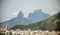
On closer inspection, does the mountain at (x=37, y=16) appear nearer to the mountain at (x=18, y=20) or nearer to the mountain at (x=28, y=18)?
the mountain at (x=28, y=18)

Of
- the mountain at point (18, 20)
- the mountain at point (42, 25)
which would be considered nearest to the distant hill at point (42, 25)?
the mountain at point (42, 25)

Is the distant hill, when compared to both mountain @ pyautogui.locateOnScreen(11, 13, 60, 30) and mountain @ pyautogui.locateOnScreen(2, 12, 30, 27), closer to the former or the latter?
mountain @ pyautogui.locateOnScreen(11, 13, 60, 30)

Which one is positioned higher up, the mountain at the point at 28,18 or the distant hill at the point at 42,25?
the mountain at the point at 28,18

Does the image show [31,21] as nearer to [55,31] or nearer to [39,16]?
[39,16]

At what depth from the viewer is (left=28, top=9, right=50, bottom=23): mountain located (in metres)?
2.63

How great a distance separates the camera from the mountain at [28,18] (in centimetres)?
264

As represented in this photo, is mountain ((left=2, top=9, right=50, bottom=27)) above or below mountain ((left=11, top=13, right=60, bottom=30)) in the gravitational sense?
above

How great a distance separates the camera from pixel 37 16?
2.65m

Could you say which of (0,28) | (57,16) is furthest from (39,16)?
(0,28)

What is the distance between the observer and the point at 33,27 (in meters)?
2.62

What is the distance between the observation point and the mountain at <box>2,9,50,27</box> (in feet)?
8.66

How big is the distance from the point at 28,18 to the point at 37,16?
0.18m

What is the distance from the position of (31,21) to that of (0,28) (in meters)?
0.64

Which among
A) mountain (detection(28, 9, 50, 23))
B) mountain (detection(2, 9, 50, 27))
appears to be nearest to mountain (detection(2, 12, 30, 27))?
mountain (detection(2, 9, 50, 27))
